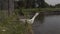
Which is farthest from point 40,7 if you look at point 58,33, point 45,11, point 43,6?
point 58,33

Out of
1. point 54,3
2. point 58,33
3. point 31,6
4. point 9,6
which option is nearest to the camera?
point 9,6

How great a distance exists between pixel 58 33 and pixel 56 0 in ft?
51.8

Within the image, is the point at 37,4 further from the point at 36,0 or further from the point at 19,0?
the point at 19,0

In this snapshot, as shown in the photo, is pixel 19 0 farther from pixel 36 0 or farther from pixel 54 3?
pixel 54 3

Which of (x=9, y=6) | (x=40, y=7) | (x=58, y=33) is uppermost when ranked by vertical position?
(x=9, y=6)

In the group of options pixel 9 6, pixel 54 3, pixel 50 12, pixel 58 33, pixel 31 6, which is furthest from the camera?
pixel 54 3

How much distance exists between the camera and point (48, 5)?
22203mm

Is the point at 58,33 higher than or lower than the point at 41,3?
higher

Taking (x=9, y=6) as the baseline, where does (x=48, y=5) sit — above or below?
below

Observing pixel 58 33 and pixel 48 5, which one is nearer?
pixel 58 33

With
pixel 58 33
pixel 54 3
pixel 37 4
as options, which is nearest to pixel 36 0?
pixel 37 4

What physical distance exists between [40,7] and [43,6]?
0.32 meters

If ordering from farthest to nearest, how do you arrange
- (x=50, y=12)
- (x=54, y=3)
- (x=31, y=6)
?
(x=54, y=3)
(x=31, y=6)
(x=50, y=12)

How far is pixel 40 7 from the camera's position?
21406 millimetres
